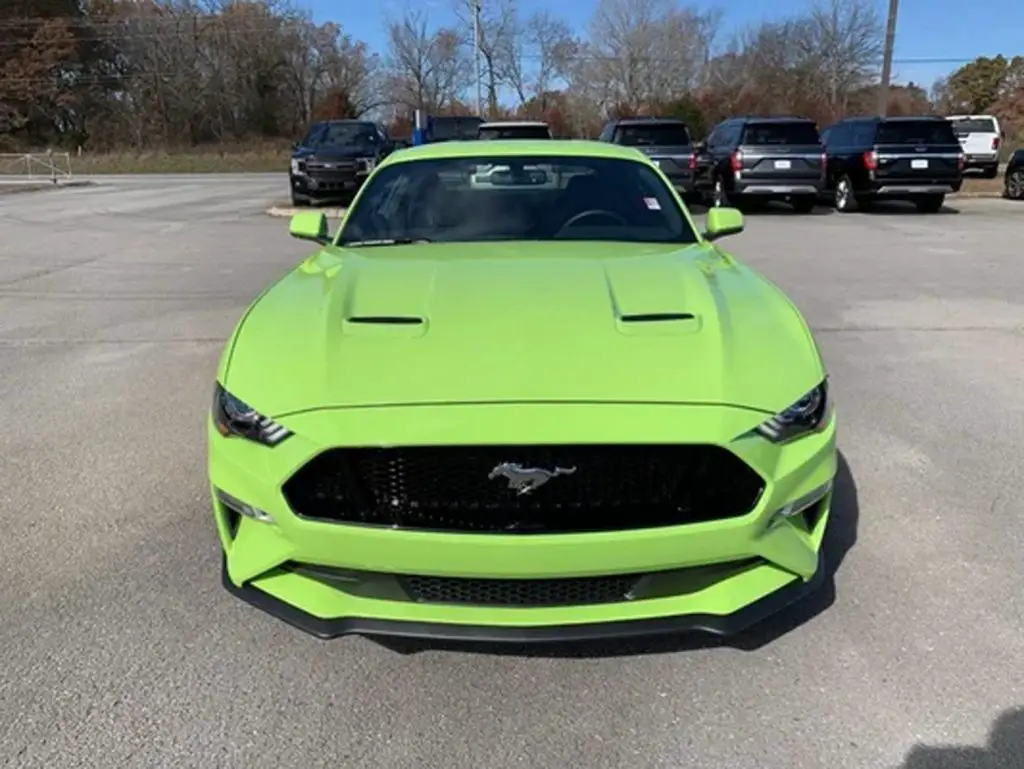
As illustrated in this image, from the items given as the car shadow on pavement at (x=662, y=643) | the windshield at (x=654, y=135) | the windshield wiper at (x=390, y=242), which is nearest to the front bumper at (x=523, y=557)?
the car shadow on pavement at (x=662, y=643)

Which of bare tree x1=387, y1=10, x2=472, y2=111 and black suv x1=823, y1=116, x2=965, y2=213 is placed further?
bare tree x1=387, y1=10, x2=472, y2=111

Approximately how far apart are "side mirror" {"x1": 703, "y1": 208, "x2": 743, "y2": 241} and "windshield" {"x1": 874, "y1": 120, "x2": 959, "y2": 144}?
14174mm

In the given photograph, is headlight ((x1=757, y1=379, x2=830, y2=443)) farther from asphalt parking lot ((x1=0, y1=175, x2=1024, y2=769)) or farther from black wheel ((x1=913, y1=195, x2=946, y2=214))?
black wheel ((x1=913, y1=195, x2=946, y2=214))

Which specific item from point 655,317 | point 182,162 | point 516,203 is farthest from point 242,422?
point 182,162

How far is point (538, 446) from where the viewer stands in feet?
7.27

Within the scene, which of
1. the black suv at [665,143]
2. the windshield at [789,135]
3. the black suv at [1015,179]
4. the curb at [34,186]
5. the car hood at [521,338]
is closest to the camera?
the car hood at [521,338]

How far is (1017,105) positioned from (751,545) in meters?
A: 59.8

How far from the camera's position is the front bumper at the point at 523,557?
7.28 feet

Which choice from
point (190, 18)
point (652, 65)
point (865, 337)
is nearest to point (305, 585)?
point (865, 337)

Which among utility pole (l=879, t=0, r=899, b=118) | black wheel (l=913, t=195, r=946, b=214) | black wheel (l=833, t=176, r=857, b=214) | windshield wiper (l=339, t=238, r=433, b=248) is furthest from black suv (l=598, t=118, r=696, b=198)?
windshield wiper (l=339, t=238, r=433, b=248)

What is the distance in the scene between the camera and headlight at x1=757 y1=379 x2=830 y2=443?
235cm

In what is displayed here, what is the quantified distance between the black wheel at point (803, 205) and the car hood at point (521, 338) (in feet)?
50.3

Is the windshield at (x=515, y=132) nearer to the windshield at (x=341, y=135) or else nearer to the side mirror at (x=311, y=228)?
the windshield at (x=341, y=135)

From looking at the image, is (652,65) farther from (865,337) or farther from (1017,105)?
(865,337)
